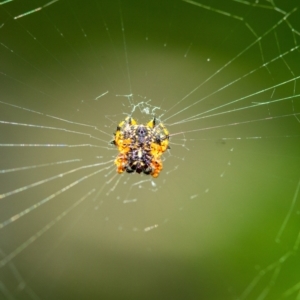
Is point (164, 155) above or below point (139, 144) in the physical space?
below

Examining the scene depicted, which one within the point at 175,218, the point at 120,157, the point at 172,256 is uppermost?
the point at 120,157

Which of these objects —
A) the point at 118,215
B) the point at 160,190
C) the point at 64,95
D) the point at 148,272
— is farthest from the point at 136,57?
the point at 148,272

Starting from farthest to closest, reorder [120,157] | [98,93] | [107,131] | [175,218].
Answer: [175,218]
[98,93]
[107,131]
[120,157]

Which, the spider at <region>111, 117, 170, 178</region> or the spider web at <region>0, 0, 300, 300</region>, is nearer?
the spider at <region>111, 117, 170, 178</region>

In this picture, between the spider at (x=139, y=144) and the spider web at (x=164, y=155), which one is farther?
A: the spider web at (x=164, y=155)

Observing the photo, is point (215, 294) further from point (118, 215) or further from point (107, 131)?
point (107, 131)
